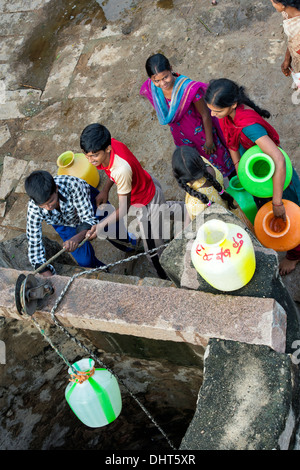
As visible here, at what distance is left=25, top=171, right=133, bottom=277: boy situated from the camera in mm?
2941

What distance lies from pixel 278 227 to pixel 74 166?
244cm

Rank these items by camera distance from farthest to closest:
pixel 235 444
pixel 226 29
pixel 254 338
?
pixel 226 29
pixel 254 338
pixel 235 444

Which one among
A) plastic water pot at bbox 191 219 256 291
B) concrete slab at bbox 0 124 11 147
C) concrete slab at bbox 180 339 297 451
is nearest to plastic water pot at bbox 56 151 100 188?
concrete slab at bbox 0 124 11 147

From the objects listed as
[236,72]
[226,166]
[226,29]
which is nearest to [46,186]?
[226,166]

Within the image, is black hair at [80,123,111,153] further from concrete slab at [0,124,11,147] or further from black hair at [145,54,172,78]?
concrete slab at [0,124,11,147]

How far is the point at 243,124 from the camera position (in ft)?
9.07

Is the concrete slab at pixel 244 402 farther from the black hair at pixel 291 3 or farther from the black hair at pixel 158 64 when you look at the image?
the black hair at pixel 291 3

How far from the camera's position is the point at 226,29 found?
5.33m

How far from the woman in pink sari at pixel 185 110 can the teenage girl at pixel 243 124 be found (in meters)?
0.47

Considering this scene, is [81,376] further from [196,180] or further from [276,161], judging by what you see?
[276,161]

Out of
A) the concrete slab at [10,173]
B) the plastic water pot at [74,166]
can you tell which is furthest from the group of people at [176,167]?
the concrete slab at [10,173]

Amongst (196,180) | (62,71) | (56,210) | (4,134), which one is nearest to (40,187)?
(56,210)

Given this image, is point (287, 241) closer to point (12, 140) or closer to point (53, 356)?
point (53, 356)
